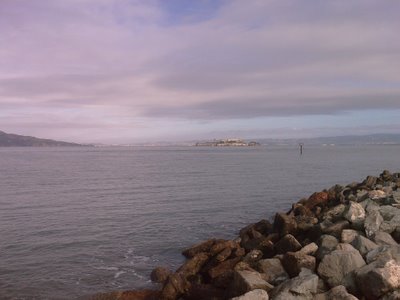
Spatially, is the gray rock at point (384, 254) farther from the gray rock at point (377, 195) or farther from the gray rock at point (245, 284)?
the gray rock at point (377, 195)

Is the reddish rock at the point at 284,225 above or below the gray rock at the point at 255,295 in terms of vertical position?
above

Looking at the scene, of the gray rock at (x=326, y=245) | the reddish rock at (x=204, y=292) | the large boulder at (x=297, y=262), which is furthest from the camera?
the gray rock at (x=326, y=245)

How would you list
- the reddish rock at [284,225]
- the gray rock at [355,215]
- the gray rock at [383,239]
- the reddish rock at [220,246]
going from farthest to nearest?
the reddish rock at [284,225]
the reddish rock at [220,246]
the gray rock at [355,215]
the gray rock at [383,239]

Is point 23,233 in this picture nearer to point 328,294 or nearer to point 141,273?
point 141,273

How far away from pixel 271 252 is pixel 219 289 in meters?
2.62

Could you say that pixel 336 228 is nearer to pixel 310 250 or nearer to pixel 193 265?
pixel 310 250

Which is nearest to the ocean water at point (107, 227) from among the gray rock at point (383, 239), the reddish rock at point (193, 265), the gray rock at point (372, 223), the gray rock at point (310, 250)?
the reddish rock at point (193, 265)

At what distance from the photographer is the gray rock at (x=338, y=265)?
8891 mm

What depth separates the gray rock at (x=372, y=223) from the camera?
11086mm

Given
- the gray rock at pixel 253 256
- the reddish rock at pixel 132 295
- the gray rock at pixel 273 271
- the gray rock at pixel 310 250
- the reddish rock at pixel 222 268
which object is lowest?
the reddish rock at pixel 132 295

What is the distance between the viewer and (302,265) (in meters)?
9.56

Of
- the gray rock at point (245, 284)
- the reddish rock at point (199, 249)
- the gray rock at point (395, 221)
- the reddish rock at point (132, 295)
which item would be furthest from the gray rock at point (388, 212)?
the reddish rock at point (132, 295)

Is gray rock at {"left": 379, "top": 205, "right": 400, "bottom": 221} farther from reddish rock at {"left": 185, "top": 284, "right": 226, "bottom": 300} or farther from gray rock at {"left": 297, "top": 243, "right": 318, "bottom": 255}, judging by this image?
reddish rock at {"left": 185, "top": 284, "right": 226, "bottom": 300}

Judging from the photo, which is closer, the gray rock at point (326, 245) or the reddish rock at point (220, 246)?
the gray rock at point (326, 245)
